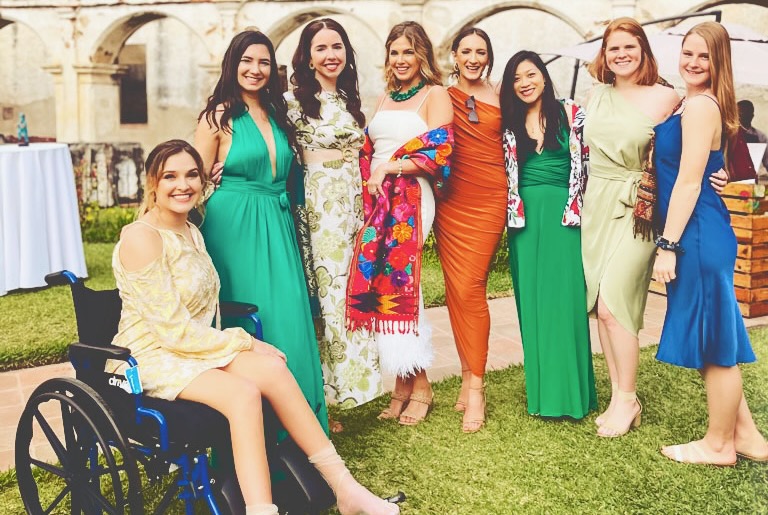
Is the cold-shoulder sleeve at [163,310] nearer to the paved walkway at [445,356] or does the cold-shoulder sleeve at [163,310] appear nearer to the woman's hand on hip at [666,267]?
the paved walkway at [445,356]

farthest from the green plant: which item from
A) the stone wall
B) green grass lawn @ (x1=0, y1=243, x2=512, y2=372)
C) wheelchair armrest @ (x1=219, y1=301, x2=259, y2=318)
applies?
wheelchair armrest @ (x1=219, y1=301, x2=259, y2=318)

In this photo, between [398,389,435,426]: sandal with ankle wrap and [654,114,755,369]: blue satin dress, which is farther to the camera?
[398,389,435,426]: sandal with ankle wrap

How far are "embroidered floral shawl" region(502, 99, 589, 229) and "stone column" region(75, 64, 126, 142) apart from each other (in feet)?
32.1

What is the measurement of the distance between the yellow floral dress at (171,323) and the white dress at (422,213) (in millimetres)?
1027

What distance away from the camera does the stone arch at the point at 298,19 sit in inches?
→ 428

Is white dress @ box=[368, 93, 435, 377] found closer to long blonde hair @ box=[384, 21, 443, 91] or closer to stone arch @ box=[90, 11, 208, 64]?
long blonde hair @ box=[384, 21, 443, 91]

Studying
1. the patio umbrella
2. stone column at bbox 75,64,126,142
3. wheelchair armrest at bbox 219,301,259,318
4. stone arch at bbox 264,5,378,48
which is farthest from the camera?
stone column at bbox 75,64,126,142

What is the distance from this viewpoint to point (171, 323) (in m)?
2.74

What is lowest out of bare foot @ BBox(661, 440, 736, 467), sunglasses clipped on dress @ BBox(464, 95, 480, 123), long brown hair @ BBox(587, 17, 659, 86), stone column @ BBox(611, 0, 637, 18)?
bare foot @ BBox(661, 440, 736, 467)

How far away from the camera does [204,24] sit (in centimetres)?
1172

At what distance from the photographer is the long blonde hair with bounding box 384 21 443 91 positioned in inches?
142

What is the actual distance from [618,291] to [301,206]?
139 centimetres

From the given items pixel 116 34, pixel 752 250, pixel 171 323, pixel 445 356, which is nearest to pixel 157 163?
pixel 171 323

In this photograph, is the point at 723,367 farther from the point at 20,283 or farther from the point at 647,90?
the point at 20,283
